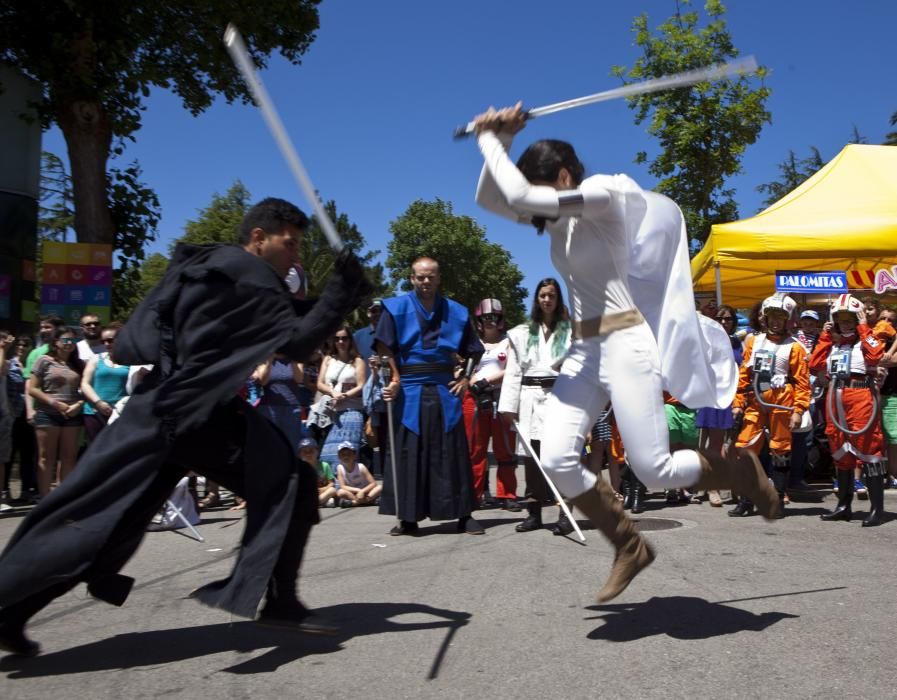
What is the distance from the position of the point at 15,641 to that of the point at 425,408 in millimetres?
4000

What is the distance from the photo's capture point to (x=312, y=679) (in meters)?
3.39

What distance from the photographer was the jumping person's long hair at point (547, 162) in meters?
4.04

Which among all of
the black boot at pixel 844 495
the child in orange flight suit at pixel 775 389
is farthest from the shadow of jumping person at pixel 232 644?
the child in orange flight suit at pixel 775 389

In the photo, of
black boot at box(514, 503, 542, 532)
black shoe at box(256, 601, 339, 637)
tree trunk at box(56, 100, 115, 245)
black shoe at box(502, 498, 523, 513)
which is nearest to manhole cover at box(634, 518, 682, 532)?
black boot at box(514, 503, 542, 532)

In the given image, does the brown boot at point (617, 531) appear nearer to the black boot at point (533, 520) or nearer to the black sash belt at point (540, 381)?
the black boot at point (533, 520)

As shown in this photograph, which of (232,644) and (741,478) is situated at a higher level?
(741,478)

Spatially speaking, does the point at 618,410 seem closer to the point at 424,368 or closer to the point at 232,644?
the point at 232,644

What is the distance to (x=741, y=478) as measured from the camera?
421 cm

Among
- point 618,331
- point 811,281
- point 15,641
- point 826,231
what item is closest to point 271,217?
point 618,331

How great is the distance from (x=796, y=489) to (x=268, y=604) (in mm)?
7178

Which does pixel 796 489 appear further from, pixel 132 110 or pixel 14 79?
pixel 14 79

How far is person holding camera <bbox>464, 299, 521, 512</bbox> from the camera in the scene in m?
9.20

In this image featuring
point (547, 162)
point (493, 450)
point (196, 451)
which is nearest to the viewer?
point (196, 451)

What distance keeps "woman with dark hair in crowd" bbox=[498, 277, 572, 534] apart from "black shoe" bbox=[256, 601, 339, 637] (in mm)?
3621
